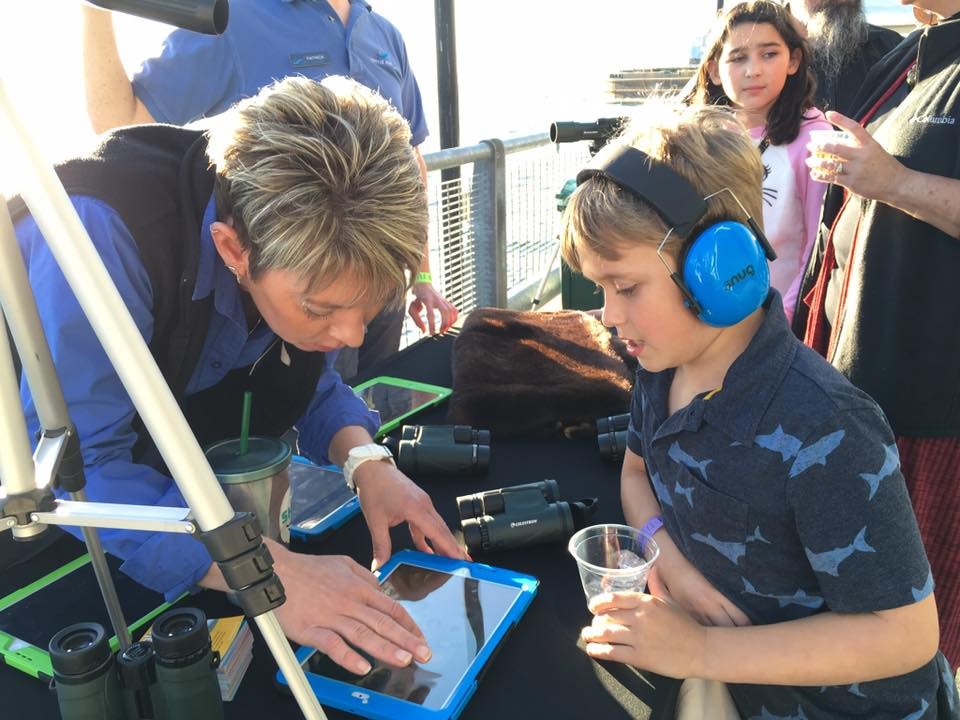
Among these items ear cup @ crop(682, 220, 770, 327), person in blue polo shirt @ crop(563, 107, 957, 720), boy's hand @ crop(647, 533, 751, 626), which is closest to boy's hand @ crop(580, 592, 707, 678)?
person in blue polo shirt @ crop(563, 107, 957, 720)

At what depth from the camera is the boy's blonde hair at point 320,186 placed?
48.0 inches

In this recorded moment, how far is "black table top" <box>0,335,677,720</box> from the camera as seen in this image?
111cm

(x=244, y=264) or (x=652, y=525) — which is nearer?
(x=244, y=264)

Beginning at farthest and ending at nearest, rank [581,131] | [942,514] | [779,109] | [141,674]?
[779,109]
[581,131]
[942,514]
[141,674]

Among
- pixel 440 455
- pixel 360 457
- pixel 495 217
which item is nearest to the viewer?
pixel 360 457

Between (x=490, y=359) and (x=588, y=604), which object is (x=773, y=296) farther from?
(x=490, y=359)

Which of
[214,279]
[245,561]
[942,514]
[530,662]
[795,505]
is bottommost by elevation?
[942,514]

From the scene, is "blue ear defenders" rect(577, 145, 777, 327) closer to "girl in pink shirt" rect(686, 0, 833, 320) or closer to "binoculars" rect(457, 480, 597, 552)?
"binoculars" rect(457, 480, 597, 552)

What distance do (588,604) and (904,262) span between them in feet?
4.37

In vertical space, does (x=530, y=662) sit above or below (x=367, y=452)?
below

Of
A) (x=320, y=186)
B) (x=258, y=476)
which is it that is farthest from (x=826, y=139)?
(x=258, y=476)

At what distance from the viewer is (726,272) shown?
1.17m

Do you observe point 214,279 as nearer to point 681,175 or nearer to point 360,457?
point 360,457

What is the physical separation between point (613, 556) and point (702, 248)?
1.85 feet
